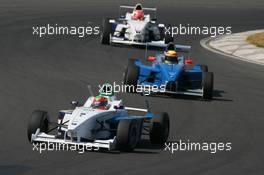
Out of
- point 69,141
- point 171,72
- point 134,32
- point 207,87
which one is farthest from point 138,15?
point 69,141

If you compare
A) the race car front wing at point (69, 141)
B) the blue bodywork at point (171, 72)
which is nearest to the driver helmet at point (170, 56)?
the blue bodywork at point (171, 72)

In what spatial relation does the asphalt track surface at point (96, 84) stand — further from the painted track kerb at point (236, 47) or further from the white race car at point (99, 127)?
the painted track kerb at point (236, 47)

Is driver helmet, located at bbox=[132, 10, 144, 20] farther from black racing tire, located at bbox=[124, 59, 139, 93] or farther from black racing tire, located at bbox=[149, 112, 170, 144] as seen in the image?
black racing tire, located at bbox=[149, 112, 170, 144]

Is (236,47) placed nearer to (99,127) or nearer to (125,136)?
(99,127)

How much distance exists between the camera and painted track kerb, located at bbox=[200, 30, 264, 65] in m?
33.9

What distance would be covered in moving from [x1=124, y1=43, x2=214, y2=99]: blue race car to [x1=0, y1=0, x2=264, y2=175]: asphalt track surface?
40 cm

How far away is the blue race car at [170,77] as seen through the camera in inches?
1001

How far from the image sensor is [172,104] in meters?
24.5

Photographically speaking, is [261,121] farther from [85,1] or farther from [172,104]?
[85,1]

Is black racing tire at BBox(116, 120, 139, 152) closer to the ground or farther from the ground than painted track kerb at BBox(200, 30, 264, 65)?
farther from the ground

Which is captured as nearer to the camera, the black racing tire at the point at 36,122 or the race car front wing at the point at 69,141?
the race car front wing at the point at 69,141

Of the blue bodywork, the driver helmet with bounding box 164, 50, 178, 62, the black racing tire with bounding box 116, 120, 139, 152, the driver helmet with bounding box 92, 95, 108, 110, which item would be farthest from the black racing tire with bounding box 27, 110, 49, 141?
the driver helmet with bounding box 164, 50, 178, 62

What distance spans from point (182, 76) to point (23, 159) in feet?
31.1

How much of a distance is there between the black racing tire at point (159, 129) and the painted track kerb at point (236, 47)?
13.8 meters
